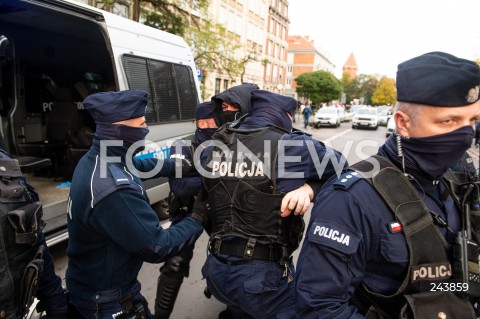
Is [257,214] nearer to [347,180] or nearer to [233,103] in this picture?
[347,180]

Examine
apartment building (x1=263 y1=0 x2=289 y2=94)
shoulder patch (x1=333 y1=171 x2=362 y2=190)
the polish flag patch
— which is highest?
apartment building (x1=263 y1=0 x2=289 y2=94)

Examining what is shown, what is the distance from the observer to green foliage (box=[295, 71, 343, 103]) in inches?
1972

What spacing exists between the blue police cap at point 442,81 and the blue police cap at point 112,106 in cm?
145

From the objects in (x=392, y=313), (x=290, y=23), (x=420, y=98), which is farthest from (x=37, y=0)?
(x=290, y=23)

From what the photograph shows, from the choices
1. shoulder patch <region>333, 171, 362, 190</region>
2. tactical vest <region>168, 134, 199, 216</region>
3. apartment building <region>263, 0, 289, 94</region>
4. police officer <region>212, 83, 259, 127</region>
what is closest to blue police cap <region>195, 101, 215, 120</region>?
police officer <region>212, 83, 259, 127</region>

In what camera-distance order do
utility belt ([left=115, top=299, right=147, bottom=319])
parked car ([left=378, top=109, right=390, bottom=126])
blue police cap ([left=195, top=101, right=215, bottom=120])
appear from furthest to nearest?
1. parked car ([left=378, top=109, right=390, bottom=126])
2. blue police cap ([left=195, top=101, right=215, bottom=120])
3. utility belt ([left=115, top=299, right=147, bottom=319])

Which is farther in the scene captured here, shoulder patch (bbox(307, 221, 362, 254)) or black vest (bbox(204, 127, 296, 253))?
black vest (bbox(204, 127, 296, 253))

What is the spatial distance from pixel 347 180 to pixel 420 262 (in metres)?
0.39

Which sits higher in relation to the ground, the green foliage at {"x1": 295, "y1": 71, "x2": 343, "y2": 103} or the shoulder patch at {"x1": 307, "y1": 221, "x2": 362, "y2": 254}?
the green foliage at {"x1": 295, "y1": 71, "x2": 343, "y2": 103}

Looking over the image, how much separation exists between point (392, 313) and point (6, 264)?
1560mm

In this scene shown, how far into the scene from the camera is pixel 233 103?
2.46 m

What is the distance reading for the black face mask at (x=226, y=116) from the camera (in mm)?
2545

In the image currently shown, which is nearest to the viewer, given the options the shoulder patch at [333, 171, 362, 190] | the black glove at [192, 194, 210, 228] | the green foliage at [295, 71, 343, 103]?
the shoulder patch at [333, 171, 362, 190]

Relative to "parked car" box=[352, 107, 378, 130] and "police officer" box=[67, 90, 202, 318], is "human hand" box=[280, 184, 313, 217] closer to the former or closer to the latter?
"police officer" box=[67, 90, 202, 318]
